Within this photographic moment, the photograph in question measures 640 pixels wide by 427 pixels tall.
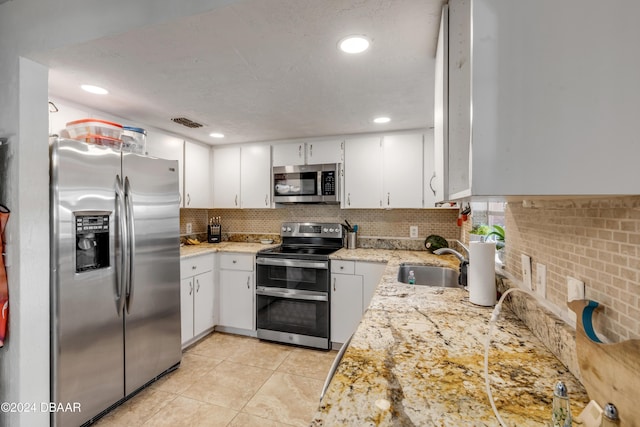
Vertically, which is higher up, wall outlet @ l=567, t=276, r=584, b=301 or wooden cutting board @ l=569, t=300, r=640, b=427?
wall outlet @ l=567, t=276, r=584, b=301

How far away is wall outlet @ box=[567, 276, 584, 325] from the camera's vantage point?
0.85m

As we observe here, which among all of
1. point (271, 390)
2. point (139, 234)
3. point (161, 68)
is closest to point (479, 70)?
point (161, 68)

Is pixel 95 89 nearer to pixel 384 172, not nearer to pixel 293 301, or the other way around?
pixel 293 301

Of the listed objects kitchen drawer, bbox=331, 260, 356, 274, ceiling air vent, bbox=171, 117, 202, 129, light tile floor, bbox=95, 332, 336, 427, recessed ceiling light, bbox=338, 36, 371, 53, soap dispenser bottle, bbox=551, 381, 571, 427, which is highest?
ceiling air vent, bbox=171, 117, 202, 129

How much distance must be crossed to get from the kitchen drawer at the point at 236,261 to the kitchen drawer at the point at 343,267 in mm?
858

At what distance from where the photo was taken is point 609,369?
0.62 m

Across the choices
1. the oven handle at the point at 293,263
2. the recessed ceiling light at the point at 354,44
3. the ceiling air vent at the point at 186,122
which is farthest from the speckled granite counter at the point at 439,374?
the ceiling air vent at the point at 186,122

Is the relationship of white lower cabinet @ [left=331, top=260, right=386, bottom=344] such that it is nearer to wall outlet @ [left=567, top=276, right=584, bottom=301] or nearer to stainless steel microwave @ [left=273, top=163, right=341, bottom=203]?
stainless steel microwave @ [left=273, top=163, right=341, bottom=203]

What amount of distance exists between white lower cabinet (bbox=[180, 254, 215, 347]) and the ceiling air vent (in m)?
1.24

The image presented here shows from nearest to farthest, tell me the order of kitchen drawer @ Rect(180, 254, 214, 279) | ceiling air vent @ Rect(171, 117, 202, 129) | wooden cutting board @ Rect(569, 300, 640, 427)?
1. wooden cutting board @ Rect(569, 300, 640, 427)
2. ceiling air vent @ Rect(171, 117, 202, 129)
3. kitchen drawer @ Rect(180, 254, 214, 279)

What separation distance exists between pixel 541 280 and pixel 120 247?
230 centimetres

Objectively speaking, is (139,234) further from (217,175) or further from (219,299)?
(217,175)

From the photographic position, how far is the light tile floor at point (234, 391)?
1.85 meters

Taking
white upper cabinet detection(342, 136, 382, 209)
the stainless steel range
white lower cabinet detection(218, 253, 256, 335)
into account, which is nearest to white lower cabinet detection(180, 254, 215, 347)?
white lower cabinet detection(218, 253, 256, 335)
